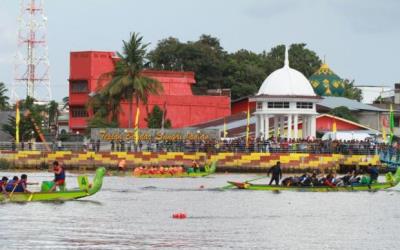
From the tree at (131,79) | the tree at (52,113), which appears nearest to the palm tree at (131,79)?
the tree at (131,79)

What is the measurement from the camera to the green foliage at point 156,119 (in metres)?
114

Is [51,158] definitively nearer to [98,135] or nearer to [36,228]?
[98,135]

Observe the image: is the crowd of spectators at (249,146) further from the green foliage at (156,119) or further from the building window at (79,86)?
the building window at (79,86)

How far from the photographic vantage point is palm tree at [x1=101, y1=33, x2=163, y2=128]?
107812 mm

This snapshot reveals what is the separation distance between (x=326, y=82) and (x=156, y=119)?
25030mm

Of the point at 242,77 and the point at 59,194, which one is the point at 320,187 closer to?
the point at 59,194

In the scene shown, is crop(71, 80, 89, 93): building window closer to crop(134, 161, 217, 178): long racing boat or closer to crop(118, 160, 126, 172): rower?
crop(118, 160, 126, 172): rower

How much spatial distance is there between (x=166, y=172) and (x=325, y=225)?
1237 inches

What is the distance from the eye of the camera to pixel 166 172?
7931 cm

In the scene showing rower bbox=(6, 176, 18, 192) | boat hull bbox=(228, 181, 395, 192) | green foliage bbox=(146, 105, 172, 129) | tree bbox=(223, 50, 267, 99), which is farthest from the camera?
tree bbox=(223, 50, 267, 99)

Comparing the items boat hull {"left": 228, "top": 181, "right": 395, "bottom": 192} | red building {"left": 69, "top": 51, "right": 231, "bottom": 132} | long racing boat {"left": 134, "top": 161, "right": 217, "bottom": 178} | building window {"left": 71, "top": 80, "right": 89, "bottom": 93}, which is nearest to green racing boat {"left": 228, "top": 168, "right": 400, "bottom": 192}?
boat hull {"left": 228, "top": 181, "right": 395, "bottom": 192}

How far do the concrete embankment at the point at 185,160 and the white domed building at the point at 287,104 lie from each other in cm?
853

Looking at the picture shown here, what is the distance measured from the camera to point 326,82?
431 ft

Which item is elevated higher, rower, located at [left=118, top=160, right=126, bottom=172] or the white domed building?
the white domed building
